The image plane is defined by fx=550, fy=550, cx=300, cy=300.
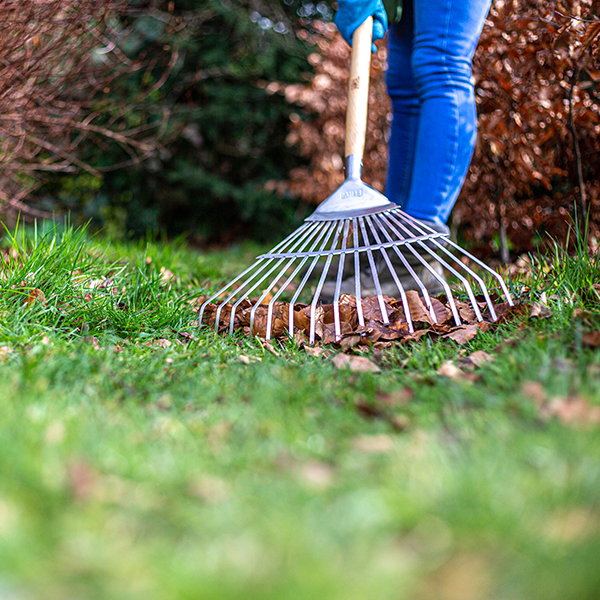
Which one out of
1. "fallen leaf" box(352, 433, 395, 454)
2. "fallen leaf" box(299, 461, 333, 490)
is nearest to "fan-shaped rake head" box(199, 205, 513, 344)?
"fallen leaf" box(352, 433, 395, 454)

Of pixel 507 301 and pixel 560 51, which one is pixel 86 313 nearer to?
pixel 507 301

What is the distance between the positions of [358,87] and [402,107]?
42 cm

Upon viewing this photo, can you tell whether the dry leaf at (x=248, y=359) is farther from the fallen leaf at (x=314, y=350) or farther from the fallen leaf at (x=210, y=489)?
the fallen leaf at (x=210, y=489)

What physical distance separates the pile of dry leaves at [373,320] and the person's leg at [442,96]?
1.29 feet

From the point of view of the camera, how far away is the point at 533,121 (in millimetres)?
2430

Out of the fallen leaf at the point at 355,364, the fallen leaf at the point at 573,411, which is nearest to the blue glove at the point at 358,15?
the fallen leaf at the point at 355,364

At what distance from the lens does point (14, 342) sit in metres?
1.36

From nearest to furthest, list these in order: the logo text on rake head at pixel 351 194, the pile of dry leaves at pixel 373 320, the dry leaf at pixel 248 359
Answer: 1. the dry leaf at pixel 248 359
2. the pile of dry leaves at pixel 373 320
3. the logo text on rake head at pixel 351 194

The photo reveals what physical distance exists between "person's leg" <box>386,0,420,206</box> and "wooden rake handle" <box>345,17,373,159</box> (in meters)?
0.31

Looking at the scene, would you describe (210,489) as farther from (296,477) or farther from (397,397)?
(397,397)

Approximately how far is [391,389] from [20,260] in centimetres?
135

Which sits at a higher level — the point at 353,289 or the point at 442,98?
the point at 442,98

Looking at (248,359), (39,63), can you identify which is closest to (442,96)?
(248,359)

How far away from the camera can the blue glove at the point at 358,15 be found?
1.90 metres
